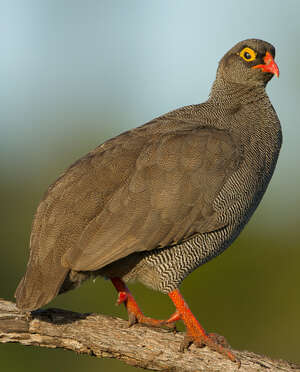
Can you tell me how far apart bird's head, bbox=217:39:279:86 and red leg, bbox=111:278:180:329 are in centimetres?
292

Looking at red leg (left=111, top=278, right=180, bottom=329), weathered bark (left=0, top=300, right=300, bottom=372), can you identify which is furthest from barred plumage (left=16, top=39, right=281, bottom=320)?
red leg (left=111, top=278, right=180, bottom=329)

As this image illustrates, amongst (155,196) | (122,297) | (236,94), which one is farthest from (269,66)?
(122,297)

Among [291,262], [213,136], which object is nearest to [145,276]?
[213,136]

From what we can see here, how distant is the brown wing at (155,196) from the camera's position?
8.06m

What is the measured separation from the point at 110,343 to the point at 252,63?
396 cm

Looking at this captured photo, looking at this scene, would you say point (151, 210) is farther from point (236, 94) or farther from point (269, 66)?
point (269, 66)

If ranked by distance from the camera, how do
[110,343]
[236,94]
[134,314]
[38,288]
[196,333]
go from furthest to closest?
[236,94] → [134,314] → [196,333] → [110,343] → [38,288]

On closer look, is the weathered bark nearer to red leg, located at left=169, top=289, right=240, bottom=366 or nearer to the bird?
red leg, located at left=169, top=289, right=240, bottom=366

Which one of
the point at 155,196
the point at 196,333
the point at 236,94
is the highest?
the point at 236,94

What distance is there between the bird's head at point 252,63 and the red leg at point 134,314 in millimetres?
2923

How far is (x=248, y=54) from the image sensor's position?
32.3ft

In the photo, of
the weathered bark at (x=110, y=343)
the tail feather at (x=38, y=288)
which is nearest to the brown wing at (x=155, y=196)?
the tail feather at (x=38, y=288)

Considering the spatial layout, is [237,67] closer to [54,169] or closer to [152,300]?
[152,300]

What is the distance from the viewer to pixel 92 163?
8.56m
